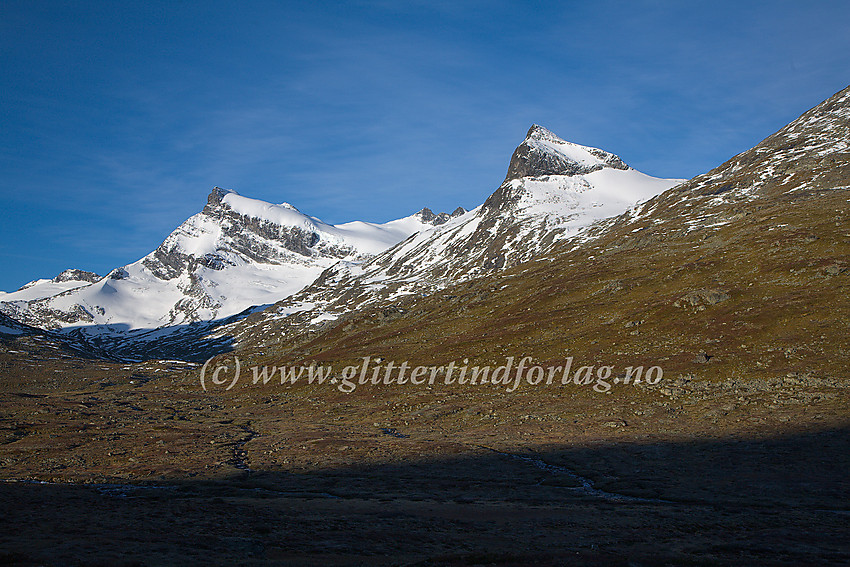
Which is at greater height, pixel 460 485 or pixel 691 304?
pixel 691 304

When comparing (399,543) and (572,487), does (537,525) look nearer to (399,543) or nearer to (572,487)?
(399,543)

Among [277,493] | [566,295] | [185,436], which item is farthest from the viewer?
[566,295]

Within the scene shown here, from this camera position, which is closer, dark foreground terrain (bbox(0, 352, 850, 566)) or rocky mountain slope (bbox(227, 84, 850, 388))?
dark foreground terrain (bbox(0, 352, 850, 566))

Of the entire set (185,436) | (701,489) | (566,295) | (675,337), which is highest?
(566,295)

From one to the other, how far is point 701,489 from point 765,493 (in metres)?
3.36

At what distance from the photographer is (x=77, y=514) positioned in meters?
27.5

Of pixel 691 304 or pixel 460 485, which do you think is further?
pixel 691 304

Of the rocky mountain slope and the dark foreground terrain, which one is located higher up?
the rocky mountain slope

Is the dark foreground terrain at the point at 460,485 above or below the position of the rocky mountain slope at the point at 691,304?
below

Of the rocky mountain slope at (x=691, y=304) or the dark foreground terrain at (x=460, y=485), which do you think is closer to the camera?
the dark foreground terrain at (x=460, y=485)

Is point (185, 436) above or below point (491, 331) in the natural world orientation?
below

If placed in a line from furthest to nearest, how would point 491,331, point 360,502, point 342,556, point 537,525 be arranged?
point 491,331 < point 360,502 < point 537,525 < point 342,556

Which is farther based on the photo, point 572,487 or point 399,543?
point 572,487

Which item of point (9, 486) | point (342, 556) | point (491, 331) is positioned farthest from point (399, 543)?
point (491, 331)
